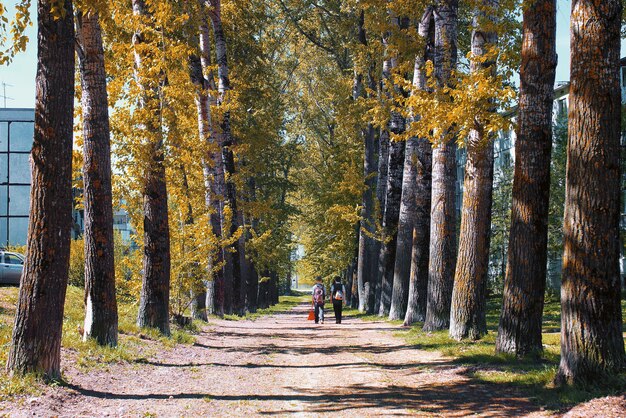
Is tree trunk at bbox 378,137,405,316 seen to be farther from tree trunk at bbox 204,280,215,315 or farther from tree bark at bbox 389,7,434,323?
tree trunk at bbox 204,280,215,315

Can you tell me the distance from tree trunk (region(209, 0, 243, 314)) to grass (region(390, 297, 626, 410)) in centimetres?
1094

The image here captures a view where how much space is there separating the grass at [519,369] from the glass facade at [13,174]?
1896 inches

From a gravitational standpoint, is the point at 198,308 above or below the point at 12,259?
below

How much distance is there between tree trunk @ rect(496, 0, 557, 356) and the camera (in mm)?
11578

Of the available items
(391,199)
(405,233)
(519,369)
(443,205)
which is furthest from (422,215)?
(519,369)

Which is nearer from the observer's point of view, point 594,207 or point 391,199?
point 594,207

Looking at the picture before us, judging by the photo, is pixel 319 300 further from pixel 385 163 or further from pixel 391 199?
pixel 385 163

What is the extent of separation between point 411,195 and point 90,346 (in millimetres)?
13351

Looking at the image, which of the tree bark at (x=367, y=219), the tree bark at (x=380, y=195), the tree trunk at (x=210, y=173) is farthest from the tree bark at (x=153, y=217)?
the tree bark at (x=367, y=219)

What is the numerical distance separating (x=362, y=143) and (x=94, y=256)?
30.2 meters

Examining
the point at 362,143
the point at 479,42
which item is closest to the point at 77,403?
the point at 479,42

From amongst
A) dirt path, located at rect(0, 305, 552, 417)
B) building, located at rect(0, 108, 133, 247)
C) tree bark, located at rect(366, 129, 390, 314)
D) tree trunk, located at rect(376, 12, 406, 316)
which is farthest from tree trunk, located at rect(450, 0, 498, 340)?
building, located at rect(0, 108, 133, 247)

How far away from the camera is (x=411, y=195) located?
23812 mm

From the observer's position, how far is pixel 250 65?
32.4 meters
